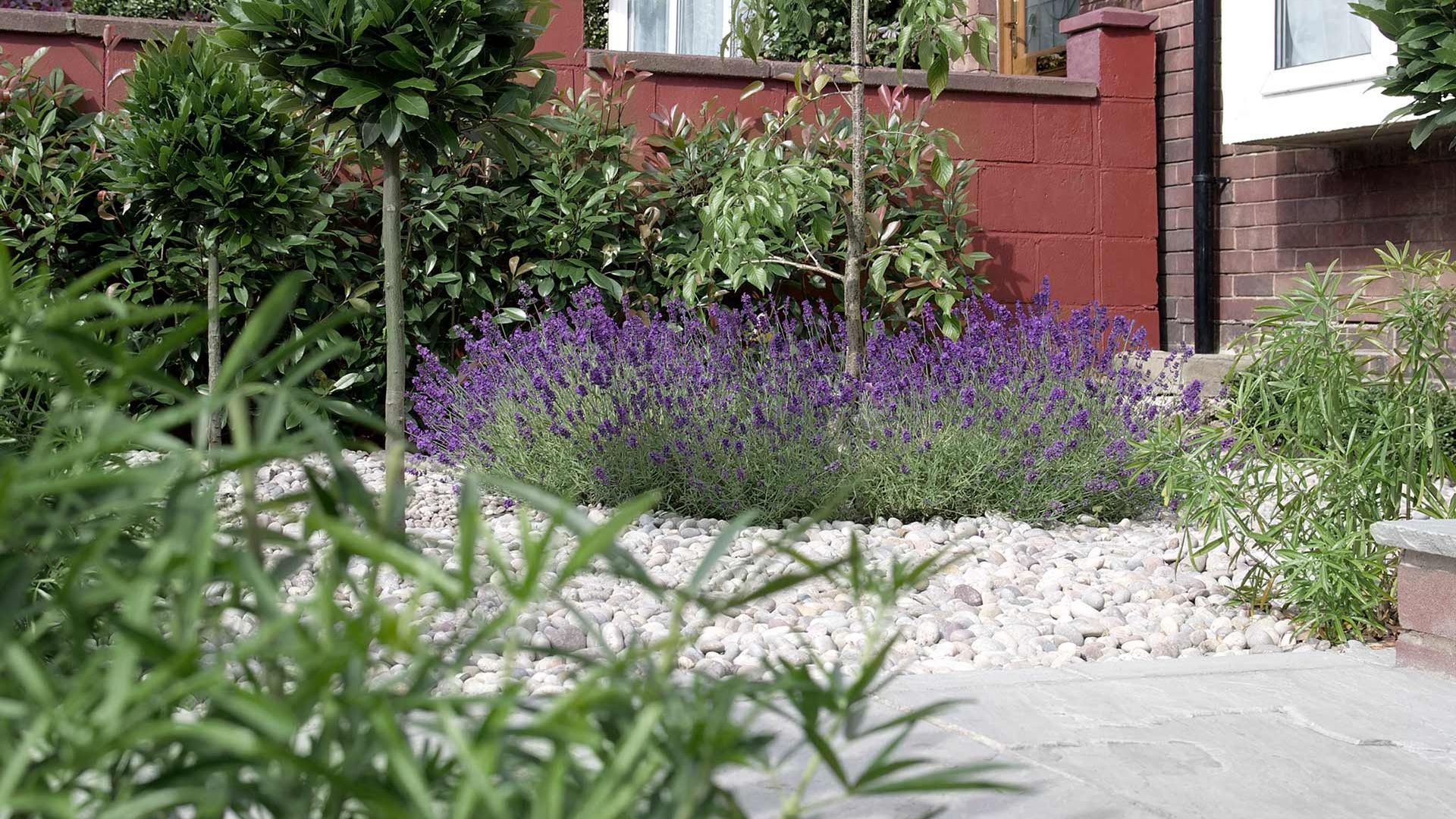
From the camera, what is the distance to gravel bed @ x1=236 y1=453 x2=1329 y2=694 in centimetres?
290

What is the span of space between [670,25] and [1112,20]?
311 cm

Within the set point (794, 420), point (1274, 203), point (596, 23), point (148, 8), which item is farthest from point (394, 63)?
point (148, 8)

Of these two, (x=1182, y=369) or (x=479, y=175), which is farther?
(x=1182, y=369)

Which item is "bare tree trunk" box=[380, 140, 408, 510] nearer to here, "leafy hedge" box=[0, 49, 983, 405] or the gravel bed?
the gravel bed

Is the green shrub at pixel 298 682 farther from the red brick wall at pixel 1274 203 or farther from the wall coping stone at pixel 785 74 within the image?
the red brick wall at pixel 1274 203

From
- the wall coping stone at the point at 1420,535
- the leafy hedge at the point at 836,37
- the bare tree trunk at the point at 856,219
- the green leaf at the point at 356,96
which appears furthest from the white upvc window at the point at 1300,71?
the green leaf at the point at 356,96

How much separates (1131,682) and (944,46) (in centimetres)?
279

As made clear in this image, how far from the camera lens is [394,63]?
3.65m

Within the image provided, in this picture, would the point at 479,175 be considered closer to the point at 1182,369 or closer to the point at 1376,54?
the point at 1182,369

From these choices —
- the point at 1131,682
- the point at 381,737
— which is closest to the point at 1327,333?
the point at 1131,682

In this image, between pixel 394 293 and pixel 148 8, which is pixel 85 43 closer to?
pixel 394 293

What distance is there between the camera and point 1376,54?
5.48 metres

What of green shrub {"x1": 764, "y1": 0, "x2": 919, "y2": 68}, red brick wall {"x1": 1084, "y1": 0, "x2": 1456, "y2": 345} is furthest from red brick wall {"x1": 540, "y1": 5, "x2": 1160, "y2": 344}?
green shrub {"x1": 764, "y1": 0, "x2": 919, "y2": 68}

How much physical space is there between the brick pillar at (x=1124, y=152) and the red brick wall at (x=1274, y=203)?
15 centimetres
